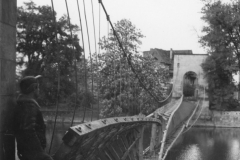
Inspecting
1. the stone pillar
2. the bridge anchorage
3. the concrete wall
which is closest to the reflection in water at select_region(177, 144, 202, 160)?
the bridge anchorage

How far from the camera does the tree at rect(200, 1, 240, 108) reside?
63.0 ft

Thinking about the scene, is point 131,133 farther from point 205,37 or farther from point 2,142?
point 205,37

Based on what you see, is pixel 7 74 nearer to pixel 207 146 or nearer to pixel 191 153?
pixel 191 153

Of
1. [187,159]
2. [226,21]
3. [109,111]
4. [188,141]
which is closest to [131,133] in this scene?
[187,159]

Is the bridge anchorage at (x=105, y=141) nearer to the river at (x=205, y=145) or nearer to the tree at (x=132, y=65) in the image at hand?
the river at (x=205, y=145)

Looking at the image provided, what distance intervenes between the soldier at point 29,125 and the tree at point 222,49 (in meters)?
18.1

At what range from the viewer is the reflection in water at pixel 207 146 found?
428 inches

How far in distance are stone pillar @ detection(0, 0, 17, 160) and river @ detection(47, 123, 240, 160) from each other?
713 centimetres

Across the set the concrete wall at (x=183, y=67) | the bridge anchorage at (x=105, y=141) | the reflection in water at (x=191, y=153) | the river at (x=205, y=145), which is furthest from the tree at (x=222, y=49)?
the bridge anchorage at (x=105, y=141)

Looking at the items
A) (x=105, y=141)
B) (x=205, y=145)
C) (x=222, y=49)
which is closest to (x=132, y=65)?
(x=205, y=145)

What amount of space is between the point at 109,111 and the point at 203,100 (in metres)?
9.00

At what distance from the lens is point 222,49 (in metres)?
19.3

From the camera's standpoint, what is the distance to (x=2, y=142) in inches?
69.1

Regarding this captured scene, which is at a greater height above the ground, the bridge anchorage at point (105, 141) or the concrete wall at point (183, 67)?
the concrete wall at point (183, 67)
